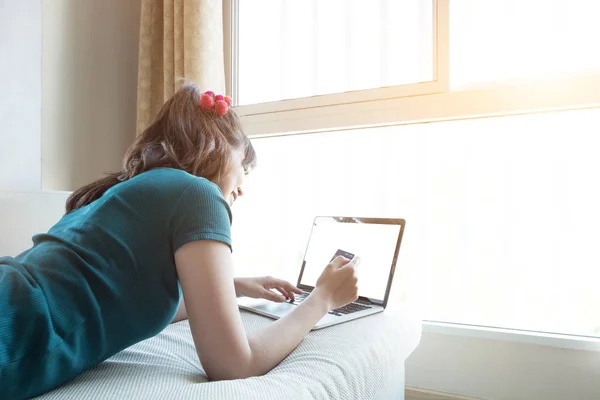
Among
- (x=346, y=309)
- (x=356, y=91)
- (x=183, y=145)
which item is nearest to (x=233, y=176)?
(x=183, y=145)

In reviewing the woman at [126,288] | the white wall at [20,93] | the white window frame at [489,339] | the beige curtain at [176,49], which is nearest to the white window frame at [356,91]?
the white window frame at [489,339]

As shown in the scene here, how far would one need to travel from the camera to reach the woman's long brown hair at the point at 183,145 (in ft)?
2.99

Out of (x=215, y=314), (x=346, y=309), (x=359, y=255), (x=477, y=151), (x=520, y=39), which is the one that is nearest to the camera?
(x=215, y=314)

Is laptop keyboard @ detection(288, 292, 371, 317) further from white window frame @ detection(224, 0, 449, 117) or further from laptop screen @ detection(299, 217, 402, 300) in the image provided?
white window frame @ detection(224, 0, 449, 117)

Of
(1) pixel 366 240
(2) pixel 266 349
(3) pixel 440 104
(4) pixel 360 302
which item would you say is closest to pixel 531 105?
(3) pixel 440 104

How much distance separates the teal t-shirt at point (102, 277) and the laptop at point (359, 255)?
488 millimetres

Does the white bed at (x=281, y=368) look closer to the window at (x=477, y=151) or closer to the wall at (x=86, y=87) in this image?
the window at (x=477, y=151)

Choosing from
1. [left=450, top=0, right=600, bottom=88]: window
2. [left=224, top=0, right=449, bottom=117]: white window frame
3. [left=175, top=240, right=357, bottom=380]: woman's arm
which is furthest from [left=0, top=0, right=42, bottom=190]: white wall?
[left=450, top=0, right=600, bottom=88]: window

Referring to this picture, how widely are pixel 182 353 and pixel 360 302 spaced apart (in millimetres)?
577

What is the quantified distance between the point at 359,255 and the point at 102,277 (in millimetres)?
843

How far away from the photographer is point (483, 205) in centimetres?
164

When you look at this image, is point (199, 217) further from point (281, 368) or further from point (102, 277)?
point (281, 368)

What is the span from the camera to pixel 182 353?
0.95m

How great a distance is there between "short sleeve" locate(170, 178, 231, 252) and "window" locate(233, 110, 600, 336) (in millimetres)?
1139
